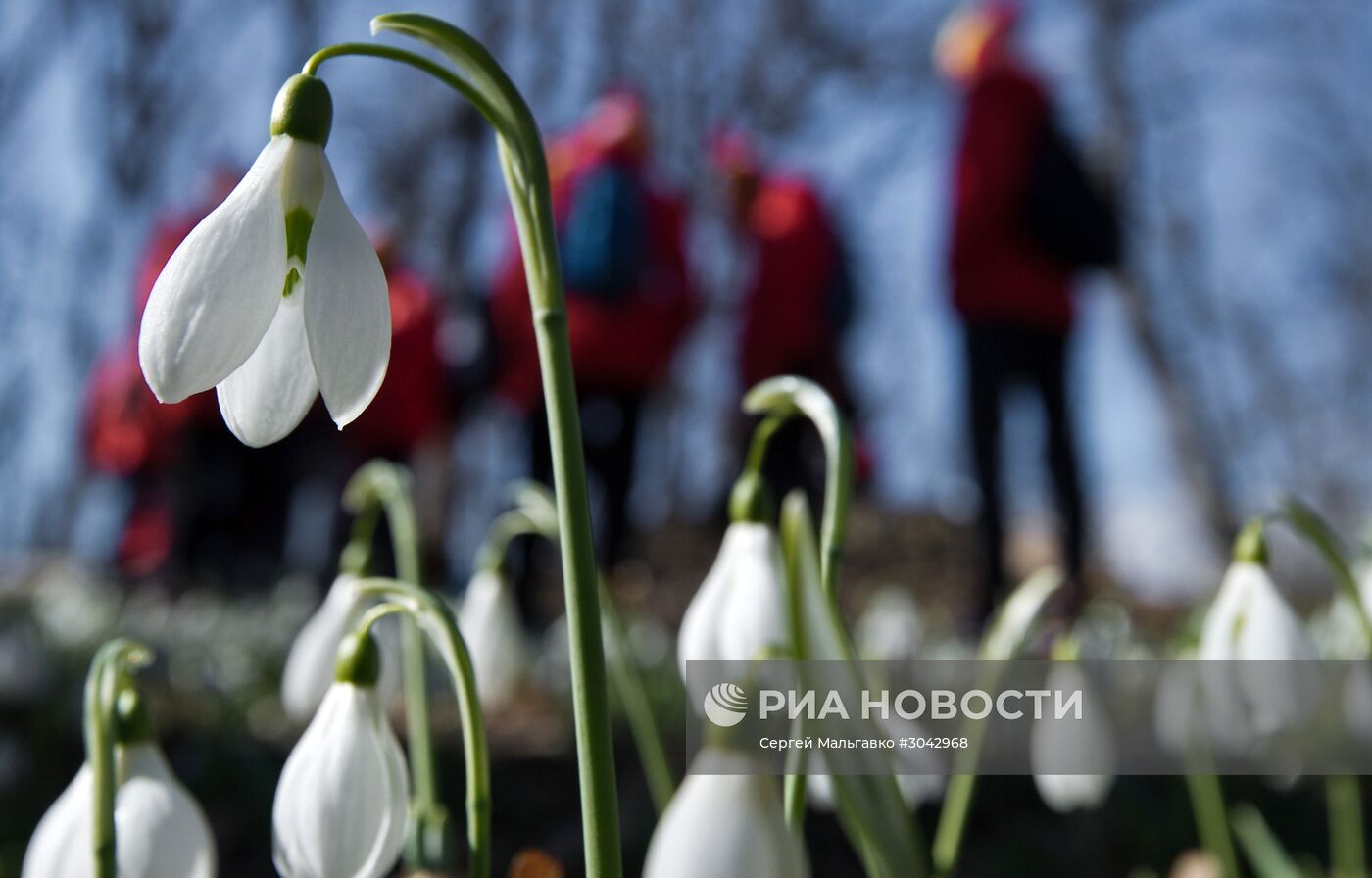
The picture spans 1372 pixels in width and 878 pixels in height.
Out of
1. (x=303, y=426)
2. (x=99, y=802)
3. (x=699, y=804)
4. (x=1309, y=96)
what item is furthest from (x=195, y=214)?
(x=1309, y=96)

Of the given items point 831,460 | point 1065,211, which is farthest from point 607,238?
point 831,460

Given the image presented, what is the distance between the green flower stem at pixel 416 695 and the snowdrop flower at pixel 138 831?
6.6 inches

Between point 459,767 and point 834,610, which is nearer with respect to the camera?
point 834,610

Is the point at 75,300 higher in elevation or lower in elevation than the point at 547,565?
higher

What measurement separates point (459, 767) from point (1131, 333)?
23.0ft

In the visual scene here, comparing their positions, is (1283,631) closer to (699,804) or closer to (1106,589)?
(699,804)

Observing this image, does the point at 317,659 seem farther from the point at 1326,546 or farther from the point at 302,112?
the point at 1326,546

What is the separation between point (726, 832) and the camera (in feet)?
2.02

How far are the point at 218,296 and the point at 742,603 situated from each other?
1.46 feet

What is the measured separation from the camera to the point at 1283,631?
116 centimetres

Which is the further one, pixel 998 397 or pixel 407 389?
pixel 407 389

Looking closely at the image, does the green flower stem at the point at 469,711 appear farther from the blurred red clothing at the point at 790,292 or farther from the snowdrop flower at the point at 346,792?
the blurred red clothing at the point at 790,292

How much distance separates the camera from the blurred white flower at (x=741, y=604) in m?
0.94

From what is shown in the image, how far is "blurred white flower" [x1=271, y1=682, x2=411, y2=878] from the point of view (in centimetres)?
80
